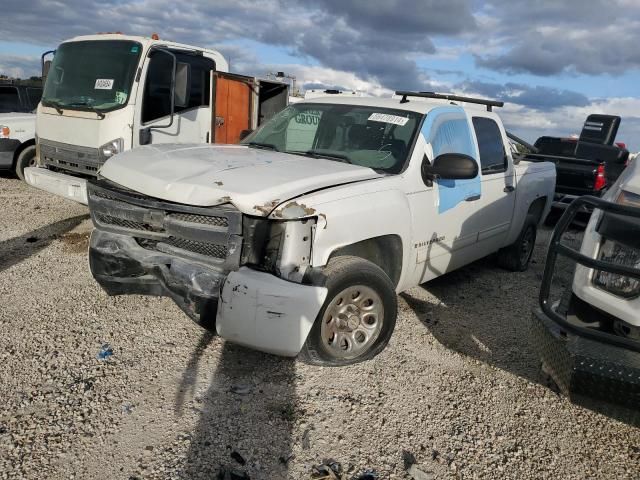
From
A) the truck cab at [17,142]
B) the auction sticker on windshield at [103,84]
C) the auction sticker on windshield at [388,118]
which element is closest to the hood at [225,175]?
the auction sticker on windshield at [388,118]

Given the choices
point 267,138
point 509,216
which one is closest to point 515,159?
point 509,216

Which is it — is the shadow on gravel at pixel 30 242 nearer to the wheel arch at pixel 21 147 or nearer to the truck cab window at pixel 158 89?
the truck cab window at pixel 158 89

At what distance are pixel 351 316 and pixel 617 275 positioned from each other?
1.56 metres

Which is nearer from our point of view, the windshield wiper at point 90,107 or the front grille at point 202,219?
the front grille at point 202,219

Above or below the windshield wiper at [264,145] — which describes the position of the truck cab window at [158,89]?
above

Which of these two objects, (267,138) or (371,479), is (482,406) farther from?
(267,138)

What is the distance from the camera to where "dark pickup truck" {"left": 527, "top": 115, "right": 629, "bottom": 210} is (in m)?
8.65

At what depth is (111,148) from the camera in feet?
21.0

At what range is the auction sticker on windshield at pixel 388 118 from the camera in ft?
13.9

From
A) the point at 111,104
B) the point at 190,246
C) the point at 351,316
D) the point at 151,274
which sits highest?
the point at 111,104

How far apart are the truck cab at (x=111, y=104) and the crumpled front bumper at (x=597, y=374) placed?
532 centimetres

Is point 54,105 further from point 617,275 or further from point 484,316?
point 617,275

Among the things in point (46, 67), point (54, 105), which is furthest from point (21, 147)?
point (54, 105)

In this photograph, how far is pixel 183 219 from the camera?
3.24 metres
